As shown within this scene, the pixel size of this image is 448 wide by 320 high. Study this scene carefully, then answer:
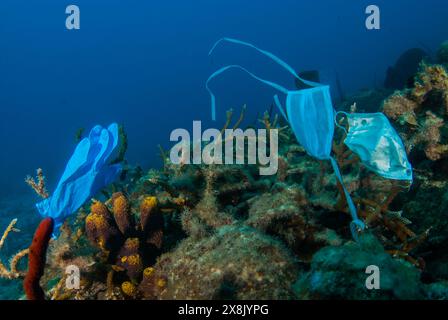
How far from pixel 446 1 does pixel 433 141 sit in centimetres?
12501

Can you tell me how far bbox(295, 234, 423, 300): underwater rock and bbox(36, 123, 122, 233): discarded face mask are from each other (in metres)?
2.15

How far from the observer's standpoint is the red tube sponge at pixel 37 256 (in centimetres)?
224

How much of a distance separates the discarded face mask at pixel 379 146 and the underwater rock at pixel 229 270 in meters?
1.03

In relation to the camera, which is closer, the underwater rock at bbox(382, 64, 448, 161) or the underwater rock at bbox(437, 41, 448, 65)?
the underwater rock at bbox(382, 64, 448, 161)

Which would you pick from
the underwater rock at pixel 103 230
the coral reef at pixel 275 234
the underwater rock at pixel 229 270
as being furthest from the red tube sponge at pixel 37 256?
the underwater rock at pixel 229 270

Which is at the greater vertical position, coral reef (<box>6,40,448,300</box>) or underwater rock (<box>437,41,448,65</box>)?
underwater rock (<box>437,41,448,65</box>)

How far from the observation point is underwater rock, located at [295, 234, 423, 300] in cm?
190

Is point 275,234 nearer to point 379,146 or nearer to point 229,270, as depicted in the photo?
Answer: point 229,270

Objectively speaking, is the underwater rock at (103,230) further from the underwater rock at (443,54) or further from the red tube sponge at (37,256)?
the underwater rock at (443,54)

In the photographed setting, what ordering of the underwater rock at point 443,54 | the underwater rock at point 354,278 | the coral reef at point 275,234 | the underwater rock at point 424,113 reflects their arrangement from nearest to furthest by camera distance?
the underwater rock at point 354,278 < the coral reef at point 275,234 < the underwater rock at point 424,113 < the underwater rock at point 443,54

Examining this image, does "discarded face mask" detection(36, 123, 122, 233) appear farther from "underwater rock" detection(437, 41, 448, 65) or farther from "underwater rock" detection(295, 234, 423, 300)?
"underwater rock" detection(437, 41, 448, 65)

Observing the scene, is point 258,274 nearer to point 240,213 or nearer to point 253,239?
point 253,239

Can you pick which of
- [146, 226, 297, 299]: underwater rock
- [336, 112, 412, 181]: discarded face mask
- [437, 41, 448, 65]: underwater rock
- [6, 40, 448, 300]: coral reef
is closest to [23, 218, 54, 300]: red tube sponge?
[6, 40, 448, 300]: coral reef
